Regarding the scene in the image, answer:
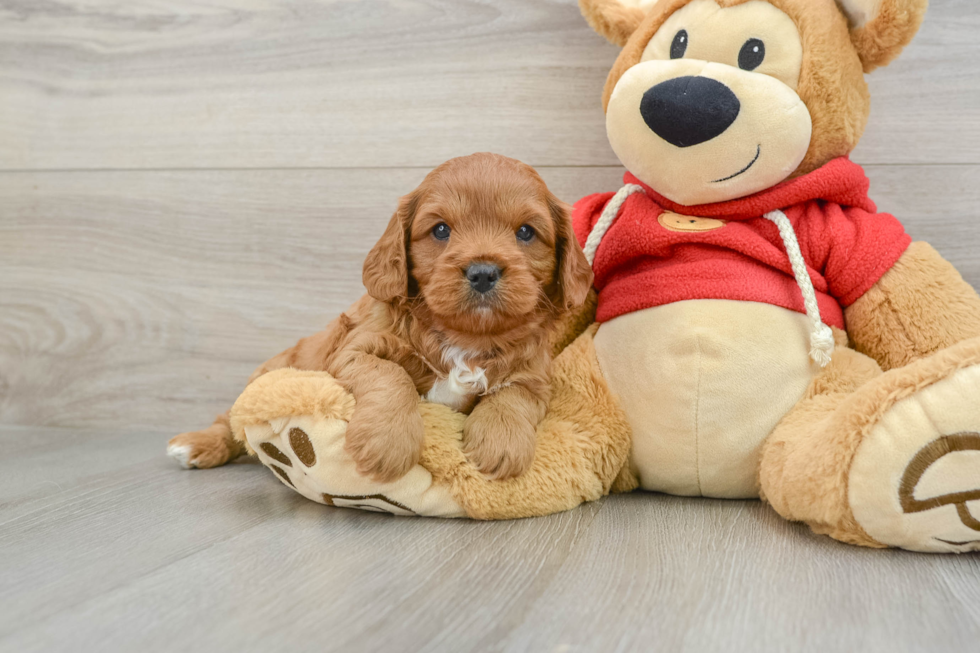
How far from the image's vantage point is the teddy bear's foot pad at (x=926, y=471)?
3.17 feet

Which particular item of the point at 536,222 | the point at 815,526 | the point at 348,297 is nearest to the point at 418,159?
the point at 348,297

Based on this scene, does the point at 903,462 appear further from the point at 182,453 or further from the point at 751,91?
the point at 182,453

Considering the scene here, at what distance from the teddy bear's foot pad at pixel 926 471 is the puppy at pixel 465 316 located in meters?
0.53

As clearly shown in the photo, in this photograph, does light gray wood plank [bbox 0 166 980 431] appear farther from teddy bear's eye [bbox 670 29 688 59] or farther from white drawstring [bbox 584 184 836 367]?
white drawstring [bbox 584 184 836 367]

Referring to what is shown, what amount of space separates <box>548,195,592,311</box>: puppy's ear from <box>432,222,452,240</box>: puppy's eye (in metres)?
0.21

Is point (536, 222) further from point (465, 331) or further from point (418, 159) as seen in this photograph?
point (418, 159)

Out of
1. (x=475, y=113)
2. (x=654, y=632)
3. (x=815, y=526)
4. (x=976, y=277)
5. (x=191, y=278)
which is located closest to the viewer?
(x=654, y=632)

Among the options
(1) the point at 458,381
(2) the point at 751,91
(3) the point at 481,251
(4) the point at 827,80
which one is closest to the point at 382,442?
(1) the point at 458,381

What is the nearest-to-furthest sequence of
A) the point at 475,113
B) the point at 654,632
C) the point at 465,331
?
1. the point at 654,632
2. the point at 465,331
3. the point at 475,113

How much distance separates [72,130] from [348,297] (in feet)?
3.36

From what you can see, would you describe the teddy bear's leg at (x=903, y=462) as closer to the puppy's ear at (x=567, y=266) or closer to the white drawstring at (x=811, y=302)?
the white drawstring at (x=811, y=302)

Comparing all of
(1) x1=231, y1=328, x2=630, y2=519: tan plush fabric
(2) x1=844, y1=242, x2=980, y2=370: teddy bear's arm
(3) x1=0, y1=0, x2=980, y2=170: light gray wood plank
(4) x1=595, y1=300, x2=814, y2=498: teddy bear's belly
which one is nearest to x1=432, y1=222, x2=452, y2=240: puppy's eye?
(1) x1=231, y1=328, x2=630, y2=519: tan plush fabric

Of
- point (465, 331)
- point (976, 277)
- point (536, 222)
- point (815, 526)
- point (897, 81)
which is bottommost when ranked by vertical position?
point (815, 526)

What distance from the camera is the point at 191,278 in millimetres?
2086
